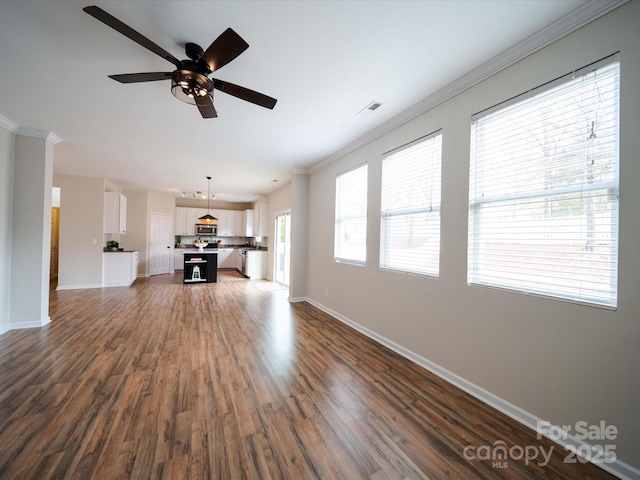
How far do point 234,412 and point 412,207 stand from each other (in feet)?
8.60

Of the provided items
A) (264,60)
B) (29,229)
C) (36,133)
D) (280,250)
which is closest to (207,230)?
(280,250)

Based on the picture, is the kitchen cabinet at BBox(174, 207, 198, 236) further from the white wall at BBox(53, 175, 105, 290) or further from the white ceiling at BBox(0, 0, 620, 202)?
the white ceiling at BBox(0, 0, 620, 202)

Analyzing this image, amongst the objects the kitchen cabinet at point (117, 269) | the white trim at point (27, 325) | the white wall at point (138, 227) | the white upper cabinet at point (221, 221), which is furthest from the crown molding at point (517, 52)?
the white wall at point (138, 227)

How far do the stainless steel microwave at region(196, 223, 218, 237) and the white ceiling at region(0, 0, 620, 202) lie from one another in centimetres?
624

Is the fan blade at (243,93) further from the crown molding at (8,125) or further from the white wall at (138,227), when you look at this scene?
the white wall at (138,227)

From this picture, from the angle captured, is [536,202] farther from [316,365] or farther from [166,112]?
[166,112]

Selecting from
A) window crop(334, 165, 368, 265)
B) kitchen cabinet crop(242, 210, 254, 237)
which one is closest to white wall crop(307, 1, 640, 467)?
window crop(334, 165, 368, 265)

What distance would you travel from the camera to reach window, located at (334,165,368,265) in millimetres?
3834

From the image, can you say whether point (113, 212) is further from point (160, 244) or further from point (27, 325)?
point (27, 325)

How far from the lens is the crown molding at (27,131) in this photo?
129 inches

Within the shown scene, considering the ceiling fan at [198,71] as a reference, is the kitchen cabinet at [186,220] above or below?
below

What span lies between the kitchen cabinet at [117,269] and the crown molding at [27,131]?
11.9ft

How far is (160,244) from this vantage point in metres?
8.77

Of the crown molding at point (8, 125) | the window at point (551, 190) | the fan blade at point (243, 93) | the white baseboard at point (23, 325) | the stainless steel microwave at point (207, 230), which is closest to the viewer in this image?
the window at point (551, 190)
